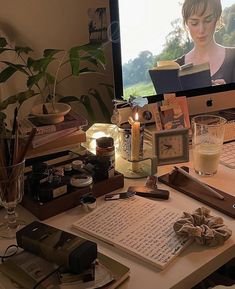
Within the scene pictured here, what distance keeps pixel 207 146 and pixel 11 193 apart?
23.5 inches

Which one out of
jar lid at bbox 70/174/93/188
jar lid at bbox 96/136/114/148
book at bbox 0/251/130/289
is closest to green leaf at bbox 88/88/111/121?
jar lid at bbox 96/136/114/148

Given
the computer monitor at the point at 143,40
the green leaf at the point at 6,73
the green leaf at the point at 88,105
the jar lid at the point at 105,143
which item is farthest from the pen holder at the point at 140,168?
the green leaf at the point at 6,73

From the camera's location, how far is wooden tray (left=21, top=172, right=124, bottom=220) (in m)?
1.08

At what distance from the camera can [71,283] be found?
2.73 ft

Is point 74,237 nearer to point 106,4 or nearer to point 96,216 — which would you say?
point 96,216

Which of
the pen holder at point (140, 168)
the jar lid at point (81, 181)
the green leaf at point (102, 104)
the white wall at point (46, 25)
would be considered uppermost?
the white wall at point (46, 25)

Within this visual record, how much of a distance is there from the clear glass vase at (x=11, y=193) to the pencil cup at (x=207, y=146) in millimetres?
530

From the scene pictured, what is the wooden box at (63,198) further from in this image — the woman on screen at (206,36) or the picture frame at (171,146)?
the woman on screen at (206,36)

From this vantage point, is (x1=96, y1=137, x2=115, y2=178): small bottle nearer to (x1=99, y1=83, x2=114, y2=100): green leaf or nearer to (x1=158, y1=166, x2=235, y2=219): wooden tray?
(x1=158, y1=166, x2=235, y2=219): wooden tray

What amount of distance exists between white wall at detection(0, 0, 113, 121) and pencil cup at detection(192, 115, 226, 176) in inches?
20.8

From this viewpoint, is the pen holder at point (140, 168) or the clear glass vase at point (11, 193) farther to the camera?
the pen holder at point (140, 168)

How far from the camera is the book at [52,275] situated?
0.83 meters

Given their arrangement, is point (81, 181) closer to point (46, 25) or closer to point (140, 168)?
point (140, 168)

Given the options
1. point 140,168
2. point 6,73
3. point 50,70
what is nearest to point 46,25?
point 50,70
